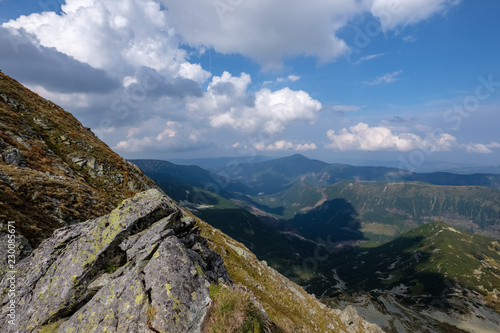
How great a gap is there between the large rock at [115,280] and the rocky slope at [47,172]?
18.6 ft

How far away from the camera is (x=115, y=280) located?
41.3ft

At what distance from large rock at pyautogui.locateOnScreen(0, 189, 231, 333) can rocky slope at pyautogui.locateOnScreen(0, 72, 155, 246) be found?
18.6 feet

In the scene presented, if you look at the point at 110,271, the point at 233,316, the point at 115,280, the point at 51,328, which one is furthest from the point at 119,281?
the point at 233,316

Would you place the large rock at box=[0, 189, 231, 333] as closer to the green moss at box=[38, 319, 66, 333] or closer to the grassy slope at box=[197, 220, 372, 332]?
the green moss at box=[38, 319, 66, 333]

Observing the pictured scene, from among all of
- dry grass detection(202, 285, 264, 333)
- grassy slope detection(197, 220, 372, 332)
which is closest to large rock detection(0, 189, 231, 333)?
dry grass detection(202, 285, 264, 333)

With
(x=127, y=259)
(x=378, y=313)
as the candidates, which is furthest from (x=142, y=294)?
(x=378, y=313)

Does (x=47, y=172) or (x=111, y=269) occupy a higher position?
(x=47, y=172)

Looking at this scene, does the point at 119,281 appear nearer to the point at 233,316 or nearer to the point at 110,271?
the point at 110,271

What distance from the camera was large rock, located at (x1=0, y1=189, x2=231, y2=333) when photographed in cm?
1089

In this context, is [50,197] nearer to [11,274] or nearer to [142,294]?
[11,274]

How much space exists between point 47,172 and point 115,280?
27.0m

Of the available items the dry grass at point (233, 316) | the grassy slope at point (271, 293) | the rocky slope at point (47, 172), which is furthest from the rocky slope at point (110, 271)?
the grassy slope at point (271, 293)

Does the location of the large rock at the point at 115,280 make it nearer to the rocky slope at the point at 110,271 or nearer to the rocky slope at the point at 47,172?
the rocky slope at the point at 110,271

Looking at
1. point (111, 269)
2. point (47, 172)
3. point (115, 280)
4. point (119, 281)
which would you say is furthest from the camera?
point (47, 172)
